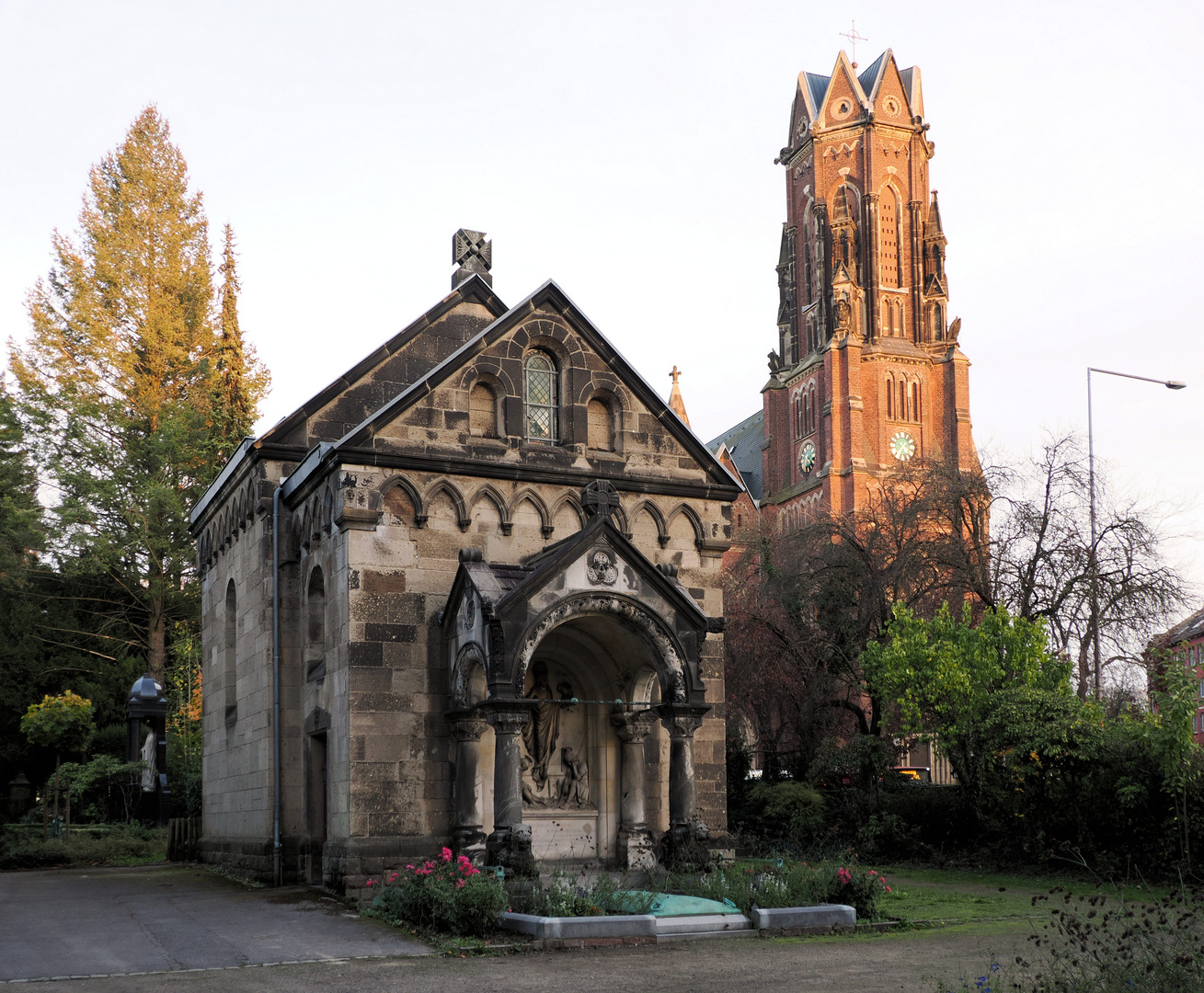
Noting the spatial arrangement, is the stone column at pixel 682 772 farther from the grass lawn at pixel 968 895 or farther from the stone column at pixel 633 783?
the grass lawn at pixel 968 895

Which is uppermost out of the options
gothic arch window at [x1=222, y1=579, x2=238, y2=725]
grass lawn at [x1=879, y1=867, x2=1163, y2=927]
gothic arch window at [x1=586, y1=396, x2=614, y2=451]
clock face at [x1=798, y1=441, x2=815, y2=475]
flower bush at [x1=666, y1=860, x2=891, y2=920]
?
clock face at [x1=798, y1=441, x2=815, y2=475]

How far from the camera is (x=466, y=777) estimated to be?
16.2m

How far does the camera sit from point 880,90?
85375mm

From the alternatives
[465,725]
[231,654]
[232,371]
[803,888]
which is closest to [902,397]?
[232,371]

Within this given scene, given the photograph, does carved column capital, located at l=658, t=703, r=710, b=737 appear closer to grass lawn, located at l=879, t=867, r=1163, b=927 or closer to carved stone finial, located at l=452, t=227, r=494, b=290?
grass lawn, located at l=879, t=867, r=1163, b=927

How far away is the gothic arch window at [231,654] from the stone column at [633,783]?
8.40m

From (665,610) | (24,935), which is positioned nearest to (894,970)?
(665,610)

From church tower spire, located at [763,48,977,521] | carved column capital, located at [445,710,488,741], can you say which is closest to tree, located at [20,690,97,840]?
carved column capital, located at [445,710,488,741]

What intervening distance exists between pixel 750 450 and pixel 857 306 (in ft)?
60.3

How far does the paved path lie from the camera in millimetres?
11406

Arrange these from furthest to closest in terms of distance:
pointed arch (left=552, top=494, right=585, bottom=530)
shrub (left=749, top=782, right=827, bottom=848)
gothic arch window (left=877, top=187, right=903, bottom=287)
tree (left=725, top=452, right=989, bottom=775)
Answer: gothic arch window (left=877, top=187, right=903, bottom=287), tree (left=725, top=452, right=989, bottom=775), shrub (left=749, top=782, right=827, bottom=848), pointed arch (left=552, top=494, right=585, bottom=530)

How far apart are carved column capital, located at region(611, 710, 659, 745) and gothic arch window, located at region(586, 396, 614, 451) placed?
4.19 metres

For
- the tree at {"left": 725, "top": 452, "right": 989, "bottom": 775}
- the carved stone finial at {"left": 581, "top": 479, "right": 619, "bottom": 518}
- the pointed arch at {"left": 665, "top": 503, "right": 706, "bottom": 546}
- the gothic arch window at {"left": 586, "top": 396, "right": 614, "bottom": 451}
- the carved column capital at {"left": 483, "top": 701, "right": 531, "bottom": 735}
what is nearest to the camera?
the carved column capital at {"left": 483, "top": 701, "right": 531, "bottom": 735}

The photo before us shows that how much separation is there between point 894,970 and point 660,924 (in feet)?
9.56
